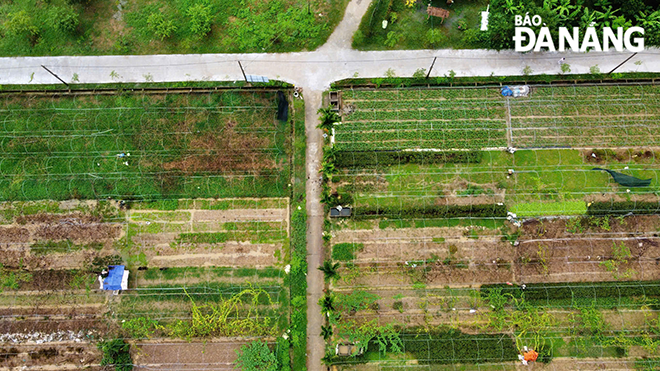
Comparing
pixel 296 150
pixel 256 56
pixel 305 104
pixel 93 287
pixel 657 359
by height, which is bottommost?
pixel 657 359

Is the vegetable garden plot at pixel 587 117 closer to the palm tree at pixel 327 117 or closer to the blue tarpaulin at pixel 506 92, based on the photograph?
the blue tarpaulin at pixel 506 92

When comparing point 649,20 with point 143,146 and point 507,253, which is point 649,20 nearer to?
point 507,253

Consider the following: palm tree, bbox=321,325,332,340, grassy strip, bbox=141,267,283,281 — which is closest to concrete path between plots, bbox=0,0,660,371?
grassy strip, bbox=141,267,283,281

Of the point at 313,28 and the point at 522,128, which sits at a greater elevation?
the point at 313,28

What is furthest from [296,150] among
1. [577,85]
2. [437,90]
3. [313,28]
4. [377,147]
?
[577,85]

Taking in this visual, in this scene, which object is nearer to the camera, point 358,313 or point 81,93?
point 358,313

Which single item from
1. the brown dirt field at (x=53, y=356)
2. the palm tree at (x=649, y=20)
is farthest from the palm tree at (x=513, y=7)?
the brown dirt field at (x=53, y=356)

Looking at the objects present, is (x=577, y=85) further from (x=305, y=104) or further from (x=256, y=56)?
(x=256, y=56)

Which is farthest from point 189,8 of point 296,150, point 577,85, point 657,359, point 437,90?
point 657,359
